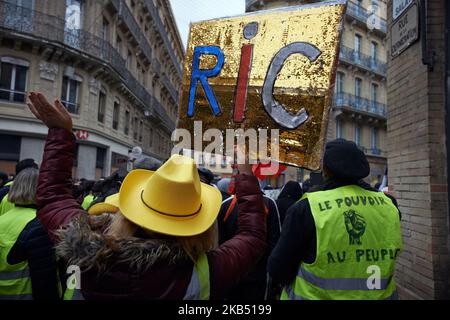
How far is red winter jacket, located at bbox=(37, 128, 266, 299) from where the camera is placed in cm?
124

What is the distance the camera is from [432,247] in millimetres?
3277

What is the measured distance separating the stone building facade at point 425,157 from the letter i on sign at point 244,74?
6.28 ft

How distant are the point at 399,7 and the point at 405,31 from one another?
1.19ft

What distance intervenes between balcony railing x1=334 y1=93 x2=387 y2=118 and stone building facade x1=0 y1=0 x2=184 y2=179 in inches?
560

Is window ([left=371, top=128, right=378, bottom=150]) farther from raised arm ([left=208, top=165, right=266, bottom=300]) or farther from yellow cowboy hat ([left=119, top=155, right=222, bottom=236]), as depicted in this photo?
yellow cowboy hat ([left=119, top=155, right=222, bottom=236])

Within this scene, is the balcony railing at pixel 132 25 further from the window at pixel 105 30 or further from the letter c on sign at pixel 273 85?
the letter c on sign at pixel 273 85

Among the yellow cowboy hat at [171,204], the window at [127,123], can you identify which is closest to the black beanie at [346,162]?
the yellow cowboy hat at [171,204]

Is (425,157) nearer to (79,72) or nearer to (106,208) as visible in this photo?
(106,208)

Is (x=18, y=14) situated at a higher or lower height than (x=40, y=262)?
higher

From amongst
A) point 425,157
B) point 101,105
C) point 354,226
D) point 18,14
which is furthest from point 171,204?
point 101,105

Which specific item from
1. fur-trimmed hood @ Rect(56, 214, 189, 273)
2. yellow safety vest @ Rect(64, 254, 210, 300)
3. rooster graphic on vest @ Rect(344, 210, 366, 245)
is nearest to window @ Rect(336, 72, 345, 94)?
rooster graphic on vest @ Rect(344, 210, 366, 245)

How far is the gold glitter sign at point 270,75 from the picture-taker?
95.3 inches

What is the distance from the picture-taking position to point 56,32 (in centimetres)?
1422
